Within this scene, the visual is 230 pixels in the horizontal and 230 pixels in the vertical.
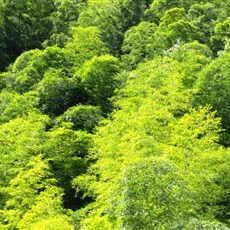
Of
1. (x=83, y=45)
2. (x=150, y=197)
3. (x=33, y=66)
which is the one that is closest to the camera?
(x=150, y=197)

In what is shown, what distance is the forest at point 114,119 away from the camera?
22806 mm

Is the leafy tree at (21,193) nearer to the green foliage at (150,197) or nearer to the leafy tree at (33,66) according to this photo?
the green foliage at (150,197)

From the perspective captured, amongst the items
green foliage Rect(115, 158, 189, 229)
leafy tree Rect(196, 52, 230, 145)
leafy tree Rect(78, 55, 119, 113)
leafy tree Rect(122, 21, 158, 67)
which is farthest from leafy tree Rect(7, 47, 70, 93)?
green foliage Rect(115, 158, 189, 229)

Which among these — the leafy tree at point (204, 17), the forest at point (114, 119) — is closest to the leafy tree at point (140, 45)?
the forest at point (114, 119)

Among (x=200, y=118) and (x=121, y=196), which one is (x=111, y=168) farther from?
(x=121, y=196)

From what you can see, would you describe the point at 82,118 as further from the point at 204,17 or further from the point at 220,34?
the point at 204,17

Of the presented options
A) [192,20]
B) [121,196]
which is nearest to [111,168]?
[121,196]

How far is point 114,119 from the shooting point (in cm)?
4144

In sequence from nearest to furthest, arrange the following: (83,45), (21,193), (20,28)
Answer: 1. (21,193)
2. (83,45)
3. (20,28)

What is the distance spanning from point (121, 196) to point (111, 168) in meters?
12.3

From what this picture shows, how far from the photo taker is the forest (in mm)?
22806

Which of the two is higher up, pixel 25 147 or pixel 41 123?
pixel 41 123

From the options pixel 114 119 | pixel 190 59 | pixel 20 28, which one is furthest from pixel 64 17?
pixel 114 119

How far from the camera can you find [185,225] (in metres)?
19.8
